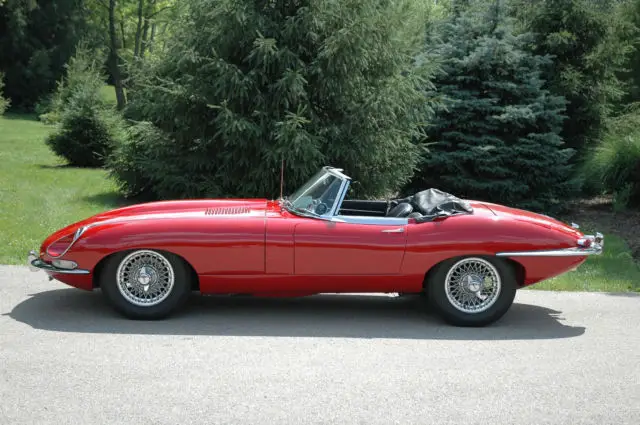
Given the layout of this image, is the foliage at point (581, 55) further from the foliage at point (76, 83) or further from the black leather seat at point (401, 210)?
the foliage at point (76, 83)

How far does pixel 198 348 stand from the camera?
5.54 m

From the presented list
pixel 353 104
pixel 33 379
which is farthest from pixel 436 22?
pixel 33 379

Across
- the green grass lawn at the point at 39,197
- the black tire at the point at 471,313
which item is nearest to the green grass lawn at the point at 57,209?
the green grass lawn at the point at 39,197

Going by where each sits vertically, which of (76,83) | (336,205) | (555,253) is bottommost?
(555,253)

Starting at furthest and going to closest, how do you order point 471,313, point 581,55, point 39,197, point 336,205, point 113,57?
point 113,57 → point 581,55 → point 39,197 → point 336,205 → point 471,313

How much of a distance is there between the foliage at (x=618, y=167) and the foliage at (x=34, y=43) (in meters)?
35.2

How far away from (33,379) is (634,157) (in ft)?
37.2

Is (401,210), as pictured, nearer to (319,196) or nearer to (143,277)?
(319,196)

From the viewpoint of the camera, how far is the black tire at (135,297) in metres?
6.20

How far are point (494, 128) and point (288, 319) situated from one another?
306 inches

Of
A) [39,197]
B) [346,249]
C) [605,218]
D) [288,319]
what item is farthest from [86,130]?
[346,249]

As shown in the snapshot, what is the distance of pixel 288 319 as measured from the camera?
647 centimetres

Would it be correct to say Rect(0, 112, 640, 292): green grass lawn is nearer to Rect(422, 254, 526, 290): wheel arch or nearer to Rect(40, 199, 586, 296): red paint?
Rect(422, 254, 526, 290): wheel arch

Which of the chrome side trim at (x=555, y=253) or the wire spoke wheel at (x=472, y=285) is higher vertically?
the chrome side trim at (x=555, y=253)
